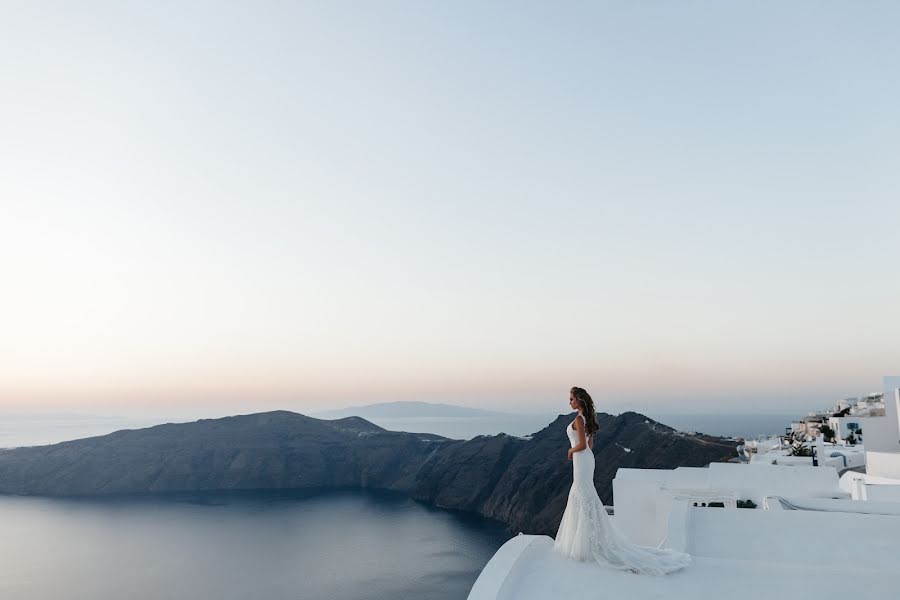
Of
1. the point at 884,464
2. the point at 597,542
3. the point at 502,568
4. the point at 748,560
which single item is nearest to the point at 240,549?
the point at 884,464

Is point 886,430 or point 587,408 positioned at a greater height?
point 587,408

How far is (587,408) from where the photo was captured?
7.06 meters

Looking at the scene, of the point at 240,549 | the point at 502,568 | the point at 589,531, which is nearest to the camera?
the point at 502,568

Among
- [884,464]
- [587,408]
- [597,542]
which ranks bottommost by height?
[884,464]

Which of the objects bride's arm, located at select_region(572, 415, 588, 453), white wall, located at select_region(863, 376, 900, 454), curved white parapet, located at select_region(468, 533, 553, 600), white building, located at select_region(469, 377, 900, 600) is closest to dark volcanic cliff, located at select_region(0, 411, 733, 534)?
white wall, located at select_region(863, 376, 900, 454)

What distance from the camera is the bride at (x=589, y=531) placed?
6.50 metres

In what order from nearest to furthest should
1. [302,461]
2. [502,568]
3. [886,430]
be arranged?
[502,568]
[886,430]
[302,461]

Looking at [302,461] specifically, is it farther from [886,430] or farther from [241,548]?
[886,430]

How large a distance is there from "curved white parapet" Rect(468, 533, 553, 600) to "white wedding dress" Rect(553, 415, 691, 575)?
0.33 m

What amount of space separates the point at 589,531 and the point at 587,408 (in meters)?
1.30

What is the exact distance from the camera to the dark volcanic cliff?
84.9 metres

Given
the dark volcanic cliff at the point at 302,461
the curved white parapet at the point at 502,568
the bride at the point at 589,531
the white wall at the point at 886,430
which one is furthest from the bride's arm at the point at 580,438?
the dark volcanic cliff at the point at 302,461

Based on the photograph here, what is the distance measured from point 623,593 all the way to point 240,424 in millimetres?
126752

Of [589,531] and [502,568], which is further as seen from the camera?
[589,531]
